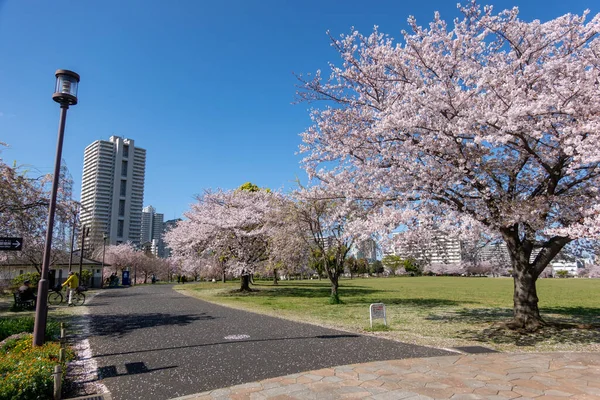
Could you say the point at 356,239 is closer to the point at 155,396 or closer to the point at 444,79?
the point at 444,79

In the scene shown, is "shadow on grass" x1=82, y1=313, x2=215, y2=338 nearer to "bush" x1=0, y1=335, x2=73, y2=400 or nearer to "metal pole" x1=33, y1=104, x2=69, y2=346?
"metal pole" x1=33, y1=104, x2=69, y2=346

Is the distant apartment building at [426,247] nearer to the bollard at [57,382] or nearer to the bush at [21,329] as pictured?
the bollard at [57,382]

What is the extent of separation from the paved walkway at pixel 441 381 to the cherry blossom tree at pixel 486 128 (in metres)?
3.48

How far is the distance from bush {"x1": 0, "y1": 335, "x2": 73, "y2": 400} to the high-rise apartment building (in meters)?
64.4

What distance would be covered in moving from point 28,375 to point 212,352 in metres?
3.72

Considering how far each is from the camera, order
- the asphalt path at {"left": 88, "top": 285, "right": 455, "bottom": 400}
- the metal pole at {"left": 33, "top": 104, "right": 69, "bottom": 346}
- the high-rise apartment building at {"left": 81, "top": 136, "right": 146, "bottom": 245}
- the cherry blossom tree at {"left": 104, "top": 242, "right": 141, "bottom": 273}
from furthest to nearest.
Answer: the high-rise apartment building at {"left": 81, "top": 136, "right": 146, "bottom": 245}
the cherry blossom tree at {"left": 104, "top": 242, "right": 141, "bottom": 273}
the metal pole at {"left": 33, "top": 104, "right": 69, "bottom": 346}
the asphalt path at {"left": 88, "top": 285, "right": 455, "bottom": 400}

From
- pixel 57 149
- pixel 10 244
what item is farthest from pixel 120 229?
pixel 57 149

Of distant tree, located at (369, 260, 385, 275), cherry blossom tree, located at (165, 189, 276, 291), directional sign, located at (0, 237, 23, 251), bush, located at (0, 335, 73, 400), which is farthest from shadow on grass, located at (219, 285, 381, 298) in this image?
distant tree, located at (369, 260, 385, 275)

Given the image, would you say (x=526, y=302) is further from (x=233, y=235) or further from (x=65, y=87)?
(x=233, y=235)

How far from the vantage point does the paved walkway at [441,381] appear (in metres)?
5.10

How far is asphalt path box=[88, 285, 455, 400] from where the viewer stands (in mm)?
5961

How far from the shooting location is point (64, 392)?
5.46m

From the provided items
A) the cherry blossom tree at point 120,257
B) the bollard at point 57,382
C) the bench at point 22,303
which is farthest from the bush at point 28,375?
the cherry blossom tree at point 120,257

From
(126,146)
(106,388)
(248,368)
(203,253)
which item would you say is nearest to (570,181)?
(248,368)
